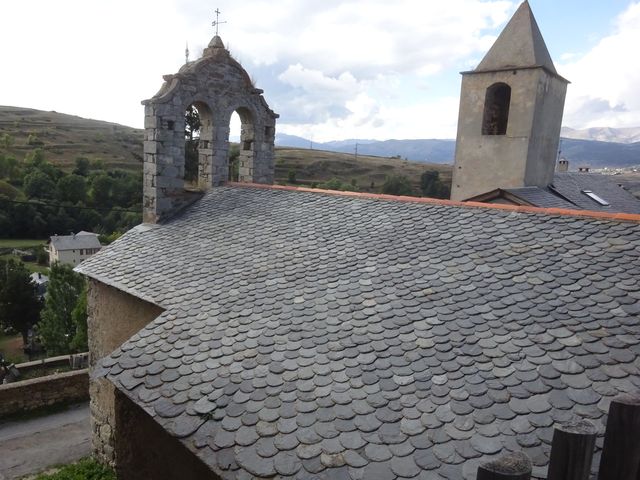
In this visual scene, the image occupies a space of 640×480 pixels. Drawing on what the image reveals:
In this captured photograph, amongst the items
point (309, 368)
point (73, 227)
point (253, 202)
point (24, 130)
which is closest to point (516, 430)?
point (309, 368)

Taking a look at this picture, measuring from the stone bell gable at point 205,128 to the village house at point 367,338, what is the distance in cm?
186

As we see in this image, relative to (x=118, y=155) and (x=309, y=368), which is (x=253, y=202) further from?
(x=118, y=155)

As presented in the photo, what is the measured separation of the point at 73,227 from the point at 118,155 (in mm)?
31668

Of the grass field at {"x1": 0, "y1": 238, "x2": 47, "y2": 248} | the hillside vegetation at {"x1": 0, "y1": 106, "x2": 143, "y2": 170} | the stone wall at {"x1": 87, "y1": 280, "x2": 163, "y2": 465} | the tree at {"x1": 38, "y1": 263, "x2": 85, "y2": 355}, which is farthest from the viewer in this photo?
the hillside vegetation at {"x1": 0, "y1": 106, "x2": 143, "y2": 170}

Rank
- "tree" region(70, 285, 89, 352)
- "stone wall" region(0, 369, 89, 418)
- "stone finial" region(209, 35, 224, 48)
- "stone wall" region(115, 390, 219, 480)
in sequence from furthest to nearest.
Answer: "tree" region(70, 285, 89, 352) < "stone wall" region(0, 369, 89, 418) < "stone finial" region(209, 35, 224, 48) < "stone wall" region(115, 390, 219, 480)

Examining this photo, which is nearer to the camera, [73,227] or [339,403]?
[339,403]

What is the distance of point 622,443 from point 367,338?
3171mm

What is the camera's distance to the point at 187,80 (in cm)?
955

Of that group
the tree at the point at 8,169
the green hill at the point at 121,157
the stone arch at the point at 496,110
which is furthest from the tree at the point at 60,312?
the tree at the point at 8,169

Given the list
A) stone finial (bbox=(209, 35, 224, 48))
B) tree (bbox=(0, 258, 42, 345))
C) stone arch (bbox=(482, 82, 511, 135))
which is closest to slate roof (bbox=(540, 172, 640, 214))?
stone arch (bbox=(482, 82, 511, 135))

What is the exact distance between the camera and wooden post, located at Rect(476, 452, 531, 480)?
1.56 meters

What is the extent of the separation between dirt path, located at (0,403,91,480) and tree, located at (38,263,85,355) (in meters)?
20.2

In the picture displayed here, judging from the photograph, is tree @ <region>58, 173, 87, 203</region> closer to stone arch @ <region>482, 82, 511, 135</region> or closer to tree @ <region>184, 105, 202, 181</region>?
tree @ <region>184, 105, 202, 181</region>

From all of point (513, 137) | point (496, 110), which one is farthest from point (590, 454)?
point (496, 110)
